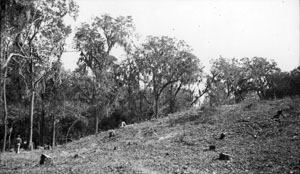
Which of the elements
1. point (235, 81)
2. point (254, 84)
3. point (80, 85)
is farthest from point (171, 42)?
point (254, 84)

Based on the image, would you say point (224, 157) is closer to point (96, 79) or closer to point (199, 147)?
point (199, 147)

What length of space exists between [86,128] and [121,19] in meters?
25.8

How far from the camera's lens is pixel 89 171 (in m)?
11.7

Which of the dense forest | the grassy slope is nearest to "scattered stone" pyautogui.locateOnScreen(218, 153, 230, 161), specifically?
the grassy slope

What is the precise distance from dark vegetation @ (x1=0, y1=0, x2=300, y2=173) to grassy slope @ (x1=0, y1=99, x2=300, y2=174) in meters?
0.25

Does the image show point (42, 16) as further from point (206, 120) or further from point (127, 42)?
point (206, 120)

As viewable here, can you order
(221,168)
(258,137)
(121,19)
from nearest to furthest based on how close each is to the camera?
(221,168)
(258,137)
(121,19)

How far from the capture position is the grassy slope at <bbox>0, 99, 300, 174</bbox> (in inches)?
453

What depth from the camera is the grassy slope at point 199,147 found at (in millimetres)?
11508

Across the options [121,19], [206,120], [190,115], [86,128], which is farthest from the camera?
[86,128]

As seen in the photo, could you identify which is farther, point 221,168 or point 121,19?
point 121,19

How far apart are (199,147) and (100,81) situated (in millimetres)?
19426

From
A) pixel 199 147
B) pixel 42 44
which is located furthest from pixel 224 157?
pixel 42 44

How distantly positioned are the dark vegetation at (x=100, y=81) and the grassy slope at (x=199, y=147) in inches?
9.8
